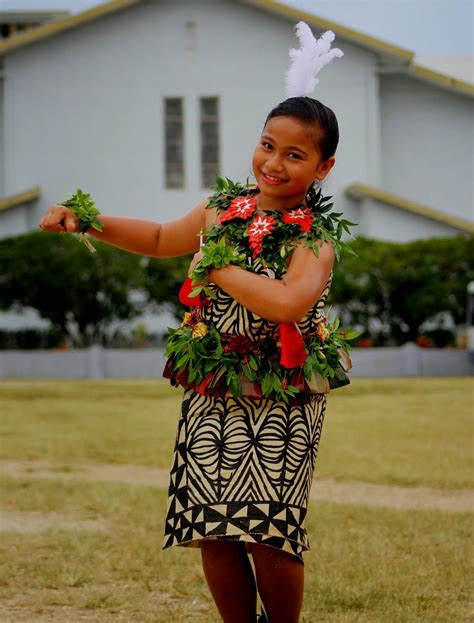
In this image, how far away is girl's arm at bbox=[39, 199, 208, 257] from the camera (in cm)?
372

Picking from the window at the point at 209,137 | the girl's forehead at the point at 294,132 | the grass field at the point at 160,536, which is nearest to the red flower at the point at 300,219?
the girl's forehead at the point at 294,132

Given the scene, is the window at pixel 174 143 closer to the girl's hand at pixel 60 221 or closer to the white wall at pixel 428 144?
the white wall at pixel 428 144

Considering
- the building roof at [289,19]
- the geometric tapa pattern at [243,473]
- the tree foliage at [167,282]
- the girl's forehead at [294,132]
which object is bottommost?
the geometric tapa pattern at [243,473]

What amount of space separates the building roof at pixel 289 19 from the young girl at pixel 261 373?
26.1 metres

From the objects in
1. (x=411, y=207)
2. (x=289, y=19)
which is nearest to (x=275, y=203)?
(x=411, y=207)

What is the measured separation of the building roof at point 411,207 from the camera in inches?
1115

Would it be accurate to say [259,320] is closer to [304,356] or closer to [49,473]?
[304,356]

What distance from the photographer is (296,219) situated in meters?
3.40

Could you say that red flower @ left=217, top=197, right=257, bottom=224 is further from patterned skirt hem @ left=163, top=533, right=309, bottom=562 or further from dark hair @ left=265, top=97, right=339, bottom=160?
patterned skirt hem @ left=163, top=533, right=309, bottom=562

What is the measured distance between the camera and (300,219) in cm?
340

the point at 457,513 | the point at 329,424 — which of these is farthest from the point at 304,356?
the point at 329,424

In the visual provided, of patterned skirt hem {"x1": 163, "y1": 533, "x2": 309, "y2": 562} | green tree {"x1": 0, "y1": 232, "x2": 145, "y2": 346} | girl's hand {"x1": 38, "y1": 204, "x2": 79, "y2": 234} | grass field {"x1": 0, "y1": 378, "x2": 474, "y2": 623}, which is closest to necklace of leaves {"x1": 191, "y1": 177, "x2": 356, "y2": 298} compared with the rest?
girl's hand {"x1": 38, "y1": 204, "x2": 79, "y2": 234}

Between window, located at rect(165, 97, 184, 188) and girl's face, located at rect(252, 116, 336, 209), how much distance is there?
26811mm

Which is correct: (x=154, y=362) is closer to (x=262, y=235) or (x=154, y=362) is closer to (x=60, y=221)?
(x=60, y=221)
